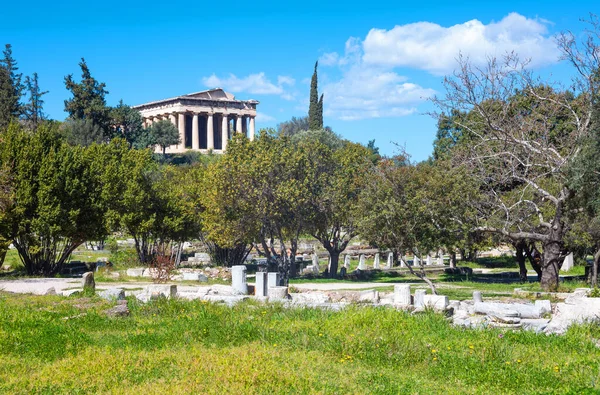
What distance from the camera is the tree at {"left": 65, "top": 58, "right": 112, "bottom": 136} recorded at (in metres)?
71.1

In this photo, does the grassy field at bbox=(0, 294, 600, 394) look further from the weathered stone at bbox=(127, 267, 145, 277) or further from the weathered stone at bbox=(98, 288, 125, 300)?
the weathered stone at bbox=(127, 267, 145, 277)

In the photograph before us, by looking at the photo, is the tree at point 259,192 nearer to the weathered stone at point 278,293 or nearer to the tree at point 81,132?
the weathered stone at point 278,293

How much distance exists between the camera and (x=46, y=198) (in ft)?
90.1

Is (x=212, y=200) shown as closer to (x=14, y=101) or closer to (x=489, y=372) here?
(x=489, y=372)

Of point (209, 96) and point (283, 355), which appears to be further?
point (209, 96)

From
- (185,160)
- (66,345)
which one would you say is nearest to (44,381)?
(66,345)

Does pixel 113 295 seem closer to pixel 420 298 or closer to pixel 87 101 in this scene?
pixel 420 298

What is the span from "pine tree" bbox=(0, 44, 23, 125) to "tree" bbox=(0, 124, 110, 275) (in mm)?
36206

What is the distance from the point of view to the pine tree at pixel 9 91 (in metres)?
65.9

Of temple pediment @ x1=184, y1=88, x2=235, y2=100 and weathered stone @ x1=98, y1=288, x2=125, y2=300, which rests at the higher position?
temple pediment @ x1=184, y1=88, x2=235, y2=100

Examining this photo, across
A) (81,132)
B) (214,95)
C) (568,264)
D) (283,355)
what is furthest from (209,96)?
(283,355)

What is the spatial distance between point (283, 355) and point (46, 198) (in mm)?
19579

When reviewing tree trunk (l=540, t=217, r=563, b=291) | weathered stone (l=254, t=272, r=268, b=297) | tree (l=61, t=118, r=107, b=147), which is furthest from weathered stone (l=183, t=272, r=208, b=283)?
tree (l=61, t=118, r=107, b=147)

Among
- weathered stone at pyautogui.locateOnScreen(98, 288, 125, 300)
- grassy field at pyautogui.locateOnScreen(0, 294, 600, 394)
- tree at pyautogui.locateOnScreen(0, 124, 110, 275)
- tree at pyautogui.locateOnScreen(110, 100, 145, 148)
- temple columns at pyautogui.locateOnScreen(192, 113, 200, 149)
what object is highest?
temple columns at pyautogui.locateOnScreen(192, 113, 200, 149)
